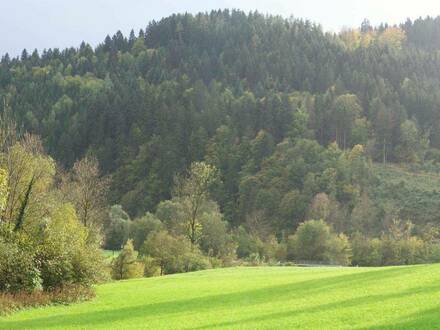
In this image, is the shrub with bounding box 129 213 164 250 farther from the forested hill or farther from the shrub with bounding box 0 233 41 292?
the shrub with bounding box 0 233 41 292

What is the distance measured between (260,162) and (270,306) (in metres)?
108

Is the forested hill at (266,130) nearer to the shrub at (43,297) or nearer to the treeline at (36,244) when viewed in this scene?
the treeline at (36,244)

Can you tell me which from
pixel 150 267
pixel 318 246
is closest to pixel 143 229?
pixel 150 267

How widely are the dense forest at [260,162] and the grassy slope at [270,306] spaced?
13.2 m

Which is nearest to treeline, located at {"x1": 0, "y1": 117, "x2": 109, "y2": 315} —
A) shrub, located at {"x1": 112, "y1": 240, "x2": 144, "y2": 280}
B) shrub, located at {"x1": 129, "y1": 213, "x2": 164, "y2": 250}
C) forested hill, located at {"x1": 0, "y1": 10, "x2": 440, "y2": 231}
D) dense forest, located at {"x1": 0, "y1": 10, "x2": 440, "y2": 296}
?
dense forest, located at {"x1": 0, "y1": 10, "x2": 440, "y2": 296}

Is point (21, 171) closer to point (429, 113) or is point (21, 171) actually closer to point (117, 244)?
point (117, 244)

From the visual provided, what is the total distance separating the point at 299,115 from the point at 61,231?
4507 inches

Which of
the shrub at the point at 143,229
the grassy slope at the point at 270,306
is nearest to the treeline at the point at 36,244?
the grassy slope at the point at 270,306

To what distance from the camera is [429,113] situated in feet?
509

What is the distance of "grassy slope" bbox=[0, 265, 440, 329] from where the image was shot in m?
21.8

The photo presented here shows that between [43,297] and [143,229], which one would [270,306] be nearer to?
[43,297]

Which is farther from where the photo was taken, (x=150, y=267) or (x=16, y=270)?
(x=150, y=267)

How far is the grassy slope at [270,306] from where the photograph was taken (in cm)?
2183

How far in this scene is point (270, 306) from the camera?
2702cm
